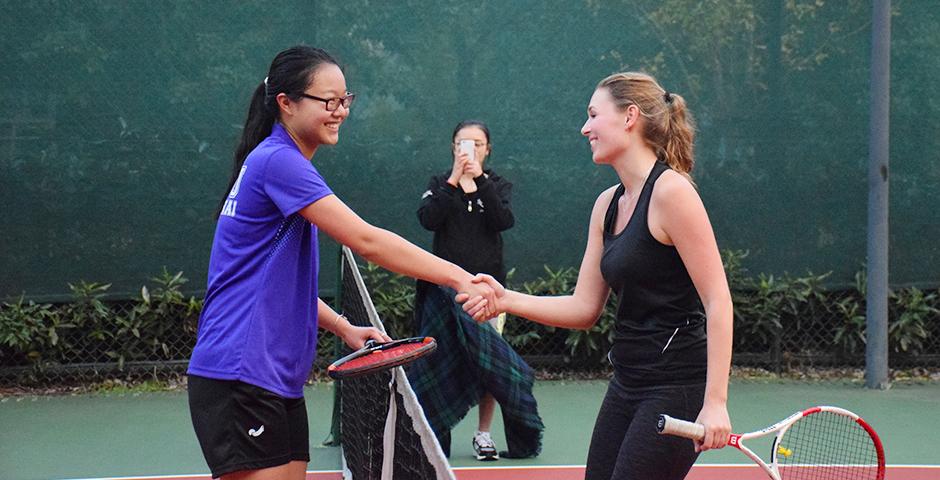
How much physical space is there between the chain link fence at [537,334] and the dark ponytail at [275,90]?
430 centimetres

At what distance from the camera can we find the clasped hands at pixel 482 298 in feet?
11.4

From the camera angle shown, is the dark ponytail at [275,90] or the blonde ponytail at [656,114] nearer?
the dark ponytail at [275,90]

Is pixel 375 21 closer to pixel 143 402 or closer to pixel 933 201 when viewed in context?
pixel 143 402

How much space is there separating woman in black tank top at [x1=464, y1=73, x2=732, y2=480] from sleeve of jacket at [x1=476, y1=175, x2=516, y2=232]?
2489mm

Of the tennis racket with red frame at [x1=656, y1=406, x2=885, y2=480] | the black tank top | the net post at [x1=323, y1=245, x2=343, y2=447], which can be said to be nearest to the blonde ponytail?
the black tank top

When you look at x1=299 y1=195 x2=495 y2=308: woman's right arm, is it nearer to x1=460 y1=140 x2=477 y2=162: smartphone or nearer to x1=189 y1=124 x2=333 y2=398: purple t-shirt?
x1=189 y1=124 x2=333 y2=398: purple t-shirt

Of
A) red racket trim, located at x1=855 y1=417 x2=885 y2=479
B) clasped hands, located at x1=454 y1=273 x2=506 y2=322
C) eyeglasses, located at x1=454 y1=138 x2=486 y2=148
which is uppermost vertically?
eyeglasses, located at x1=454 y1=138 x2=486 y2=148

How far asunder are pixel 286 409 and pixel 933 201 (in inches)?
234

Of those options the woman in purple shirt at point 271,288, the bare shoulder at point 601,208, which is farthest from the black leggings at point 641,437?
the woman in purple shirt at point 271,288

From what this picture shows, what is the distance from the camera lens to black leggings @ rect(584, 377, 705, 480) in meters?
3.09

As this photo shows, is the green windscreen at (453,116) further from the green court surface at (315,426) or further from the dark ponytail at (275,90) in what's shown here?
the dark ponytail at (275,90)

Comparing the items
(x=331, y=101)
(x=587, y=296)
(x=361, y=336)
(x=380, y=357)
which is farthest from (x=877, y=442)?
(x=331, y=101)

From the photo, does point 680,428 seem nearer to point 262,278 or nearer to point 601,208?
point 601,208

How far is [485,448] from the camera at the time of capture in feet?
19.1
